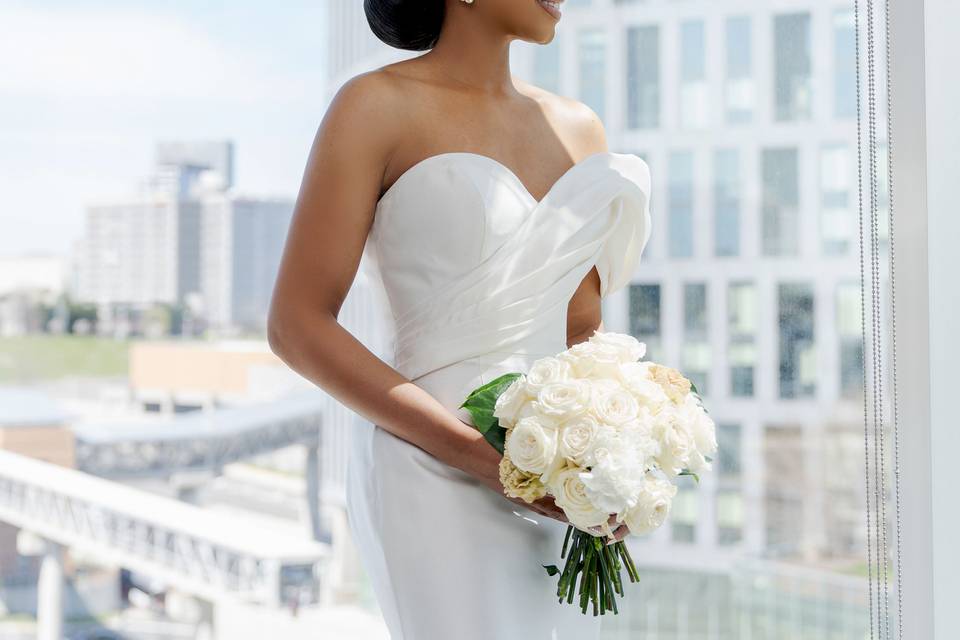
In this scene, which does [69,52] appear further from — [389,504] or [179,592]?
[389,504]

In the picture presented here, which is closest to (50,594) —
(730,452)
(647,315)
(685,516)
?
(685,516)

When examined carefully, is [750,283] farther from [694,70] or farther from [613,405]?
[613,405]

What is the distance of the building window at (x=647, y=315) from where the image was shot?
3.51 m

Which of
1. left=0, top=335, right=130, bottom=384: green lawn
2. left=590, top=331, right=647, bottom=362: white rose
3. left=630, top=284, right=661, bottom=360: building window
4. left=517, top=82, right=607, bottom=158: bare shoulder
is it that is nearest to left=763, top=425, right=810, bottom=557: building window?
left=630, top=284, right=661, bottom=360: building window

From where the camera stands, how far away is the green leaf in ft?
4.57

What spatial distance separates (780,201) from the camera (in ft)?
11.0

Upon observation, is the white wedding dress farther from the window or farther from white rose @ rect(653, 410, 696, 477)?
the window

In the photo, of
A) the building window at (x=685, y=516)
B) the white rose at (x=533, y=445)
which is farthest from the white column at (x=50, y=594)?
the white rose at (x=533, y=445)

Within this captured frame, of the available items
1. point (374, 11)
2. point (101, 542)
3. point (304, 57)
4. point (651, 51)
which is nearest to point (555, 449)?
point (374, 11)

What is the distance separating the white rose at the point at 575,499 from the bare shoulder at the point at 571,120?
0.64 meters

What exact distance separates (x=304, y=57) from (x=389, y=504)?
4.12 metres

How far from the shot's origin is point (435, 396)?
1.51 m

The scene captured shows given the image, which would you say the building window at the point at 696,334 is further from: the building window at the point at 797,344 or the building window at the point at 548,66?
the building window at the point at 548,66

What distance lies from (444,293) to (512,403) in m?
0.25
